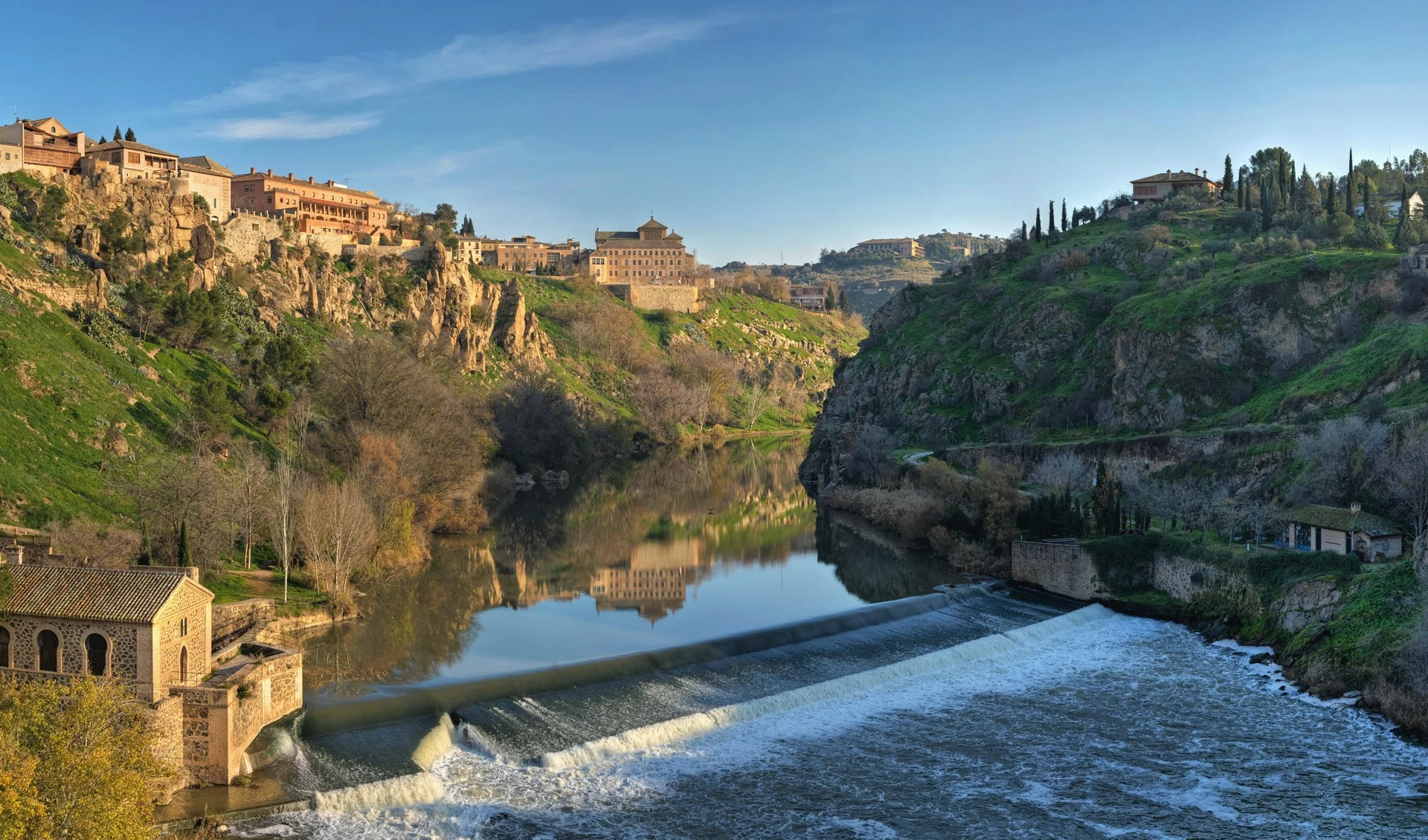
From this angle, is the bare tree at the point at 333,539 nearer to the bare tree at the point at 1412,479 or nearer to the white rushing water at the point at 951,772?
the white rushing water at the point at 951,772

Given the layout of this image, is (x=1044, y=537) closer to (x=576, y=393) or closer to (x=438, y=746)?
(x=438, y=746)

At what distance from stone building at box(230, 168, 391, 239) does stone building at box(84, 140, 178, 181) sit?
1520 cm

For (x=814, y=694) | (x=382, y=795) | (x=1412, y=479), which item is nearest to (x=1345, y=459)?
(x=1412, y=479)

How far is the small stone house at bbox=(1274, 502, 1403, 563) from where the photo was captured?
41.5 m

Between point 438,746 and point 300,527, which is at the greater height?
point 300,527

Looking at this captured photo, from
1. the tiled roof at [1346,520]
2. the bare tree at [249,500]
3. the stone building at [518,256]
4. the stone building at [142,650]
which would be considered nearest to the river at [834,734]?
the stone building at [142,650]

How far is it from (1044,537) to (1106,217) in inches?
3121

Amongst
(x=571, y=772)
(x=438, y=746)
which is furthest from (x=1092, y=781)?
(x=438, y=746)

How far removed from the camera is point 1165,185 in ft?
411

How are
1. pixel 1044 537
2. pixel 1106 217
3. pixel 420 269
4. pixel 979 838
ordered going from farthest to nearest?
pixel 1106 217 → pixel 420 269 → pixel 1044 537 → pixel 979 838

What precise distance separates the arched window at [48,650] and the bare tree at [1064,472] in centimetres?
4592

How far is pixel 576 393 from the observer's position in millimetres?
120688

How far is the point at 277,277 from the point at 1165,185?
307 feet

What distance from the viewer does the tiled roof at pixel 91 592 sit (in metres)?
28.1
